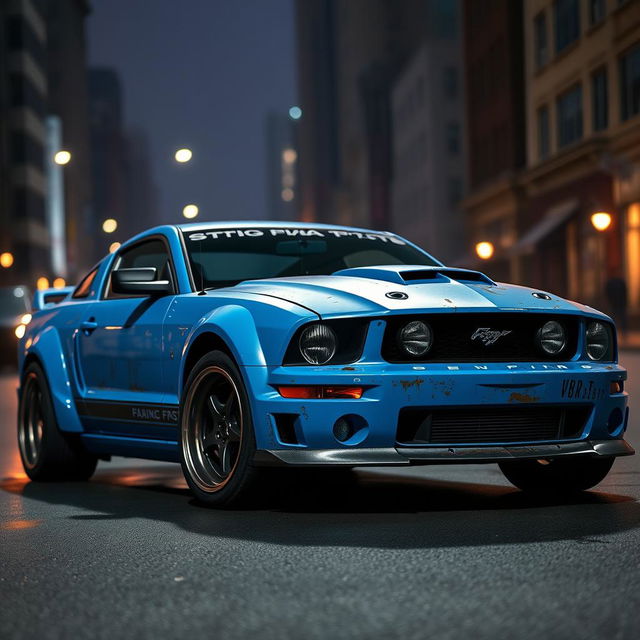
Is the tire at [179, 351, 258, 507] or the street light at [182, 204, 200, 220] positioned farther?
the street light at [182, 204, 200, 220]

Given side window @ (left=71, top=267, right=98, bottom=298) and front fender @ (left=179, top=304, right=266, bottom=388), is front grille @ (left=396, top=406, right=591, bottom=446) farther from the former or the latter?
side window @ (left=71, top=267, right=98, bottom=298)

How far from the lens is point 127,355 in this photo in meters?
8.31

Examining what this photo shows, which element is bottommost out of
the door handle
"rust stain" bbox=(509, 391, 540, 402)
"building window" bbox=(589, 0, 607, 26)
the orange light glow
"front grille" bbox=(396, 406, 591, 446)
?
"front grille" bbox=(396, 406, 591, 446)

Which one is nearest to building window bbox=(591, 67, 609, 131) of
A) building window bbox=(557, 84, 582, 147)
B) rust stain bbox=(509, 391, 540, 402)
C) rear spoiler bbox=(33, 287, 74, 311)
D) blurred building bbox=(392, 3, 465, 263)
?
building window bbox=(557, 84, 582, 147)

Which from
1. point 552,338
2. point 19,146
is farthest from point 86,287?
point 19,146

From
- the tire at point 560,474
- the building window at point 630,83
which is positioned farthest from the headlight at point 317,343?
the building window at point 630,83

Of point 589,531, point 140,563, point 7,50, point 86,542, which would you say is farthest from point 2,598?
point 7,50

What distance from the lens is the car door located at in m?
7.97

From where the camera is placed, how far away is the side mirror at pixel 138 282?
7941mm

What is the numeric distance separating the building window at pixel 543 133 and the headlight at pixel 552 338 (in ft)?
138

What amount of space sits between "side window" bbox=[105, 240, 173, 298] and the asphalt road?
134 cm

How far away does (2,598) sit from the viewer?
4973 millimetres

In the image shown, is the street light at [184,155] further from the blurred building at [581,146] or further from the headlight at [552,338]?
the headlight at [552,338]

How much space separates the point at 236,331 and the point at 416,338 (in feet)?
2.95
